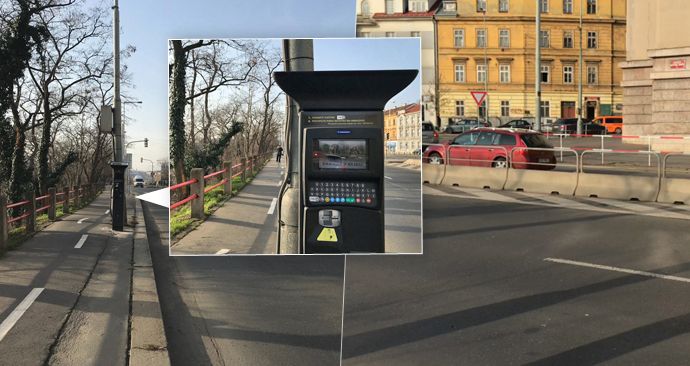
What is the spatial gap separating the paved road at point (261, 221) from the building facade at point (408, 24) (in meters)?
0.26

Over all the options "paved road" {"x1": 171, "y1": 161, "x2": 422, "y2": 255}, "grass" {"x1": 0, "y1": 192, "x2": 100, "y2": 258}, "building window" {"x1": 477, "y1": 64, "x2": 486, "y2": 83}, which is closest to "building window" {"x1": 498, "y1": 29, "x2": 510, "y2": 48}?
"building window" {"x1": 477, "y1": 64, "x2": 486, "y2": 83}

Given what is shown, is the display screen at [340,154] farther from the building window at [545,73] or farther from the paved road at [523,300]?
the building window at [545,73]

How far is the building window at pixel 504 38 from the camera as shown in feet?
167

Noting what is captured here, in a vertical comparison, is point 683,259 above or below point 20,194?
below

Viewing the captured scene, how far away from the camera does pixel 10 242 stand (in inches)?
170

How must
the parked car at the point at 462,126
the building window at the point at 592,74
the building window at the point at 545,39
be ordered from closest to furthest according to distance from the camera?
1. the parked car at the point at 462,126
2. the building window at the point at 545,39
3. the building window at the point at 592,74

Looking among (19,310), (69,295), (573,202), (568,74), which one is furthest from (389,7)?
(568,74)

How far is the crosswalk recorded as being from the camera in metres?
12.5

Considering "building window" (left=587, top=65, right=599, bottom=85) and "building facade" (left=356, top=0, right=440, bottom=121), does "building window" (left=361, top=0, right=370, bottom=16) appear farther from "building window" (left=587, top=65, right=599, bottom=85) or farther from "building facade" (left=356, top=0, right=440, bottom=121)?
"building window" (left=587, top=65, right=599, bottom=85)

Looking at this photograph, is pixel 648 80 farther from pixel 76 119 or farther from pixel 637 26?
pixel 76 119

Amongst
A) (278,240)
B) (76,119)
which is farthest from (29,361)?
(278,240)

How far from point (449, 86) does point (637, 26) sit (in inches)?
825

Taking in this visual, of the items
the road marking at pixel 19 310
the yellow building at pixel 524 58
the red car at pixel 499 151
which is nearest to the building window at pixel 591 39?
the yellow building at pixel 524 58

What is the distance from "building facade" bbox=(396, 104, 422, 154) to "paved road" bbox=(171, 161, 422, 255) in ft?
0.24
